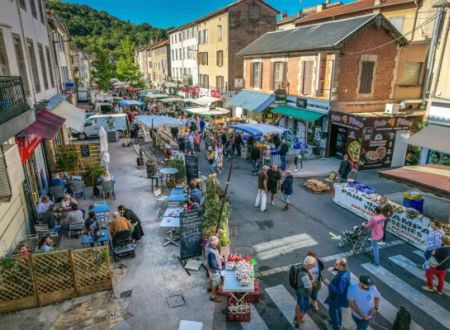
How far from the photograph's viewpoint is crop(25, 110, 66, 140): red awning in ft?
31.5

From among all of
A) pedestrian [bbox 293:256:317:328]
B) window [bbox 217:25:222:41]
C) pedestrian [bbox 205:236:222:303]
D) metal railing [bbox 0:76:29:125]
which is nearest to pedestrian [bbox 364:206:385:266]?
pedestrian [bbox 293:256:317:328]

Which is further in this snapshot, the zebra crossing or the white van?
the white van

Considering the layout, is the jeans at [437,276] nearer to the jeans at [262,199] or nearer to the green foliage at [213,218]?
the green foliage at [213,218]

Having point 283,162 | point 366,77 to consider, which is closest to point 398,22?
point 366,77

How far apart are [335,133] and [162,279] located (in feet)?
50.1

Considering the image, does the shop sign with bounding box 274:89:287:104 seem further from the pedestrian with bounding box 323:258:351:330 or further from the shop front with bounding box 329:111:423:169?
the pedestrian with bounding box 323:258:351:330

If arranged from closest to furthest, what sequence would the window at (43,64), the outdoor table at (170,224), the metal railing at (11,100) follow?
1. the metal railing at (11,100)
2. the outdoor table at (170,224)
3. the window at (43,64)

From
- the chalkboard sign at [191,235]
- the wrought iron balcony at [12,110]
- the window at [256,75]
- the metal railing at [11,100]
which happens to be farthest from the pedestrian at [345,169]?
the window at [256,75]

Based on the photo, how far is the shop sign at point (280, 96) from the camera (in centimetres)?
2230

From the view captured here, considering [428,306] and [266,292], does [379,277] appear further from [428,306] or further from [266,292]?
[266,292]

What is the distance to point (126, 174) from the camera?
1642 centimetres

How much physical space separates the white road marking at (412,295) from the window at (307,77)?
1410 cm

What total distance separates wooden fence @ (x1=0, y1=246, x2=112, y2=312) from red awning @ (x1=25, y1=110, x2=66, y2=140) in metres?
4.24

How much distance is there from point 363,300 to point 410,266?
4004mm
